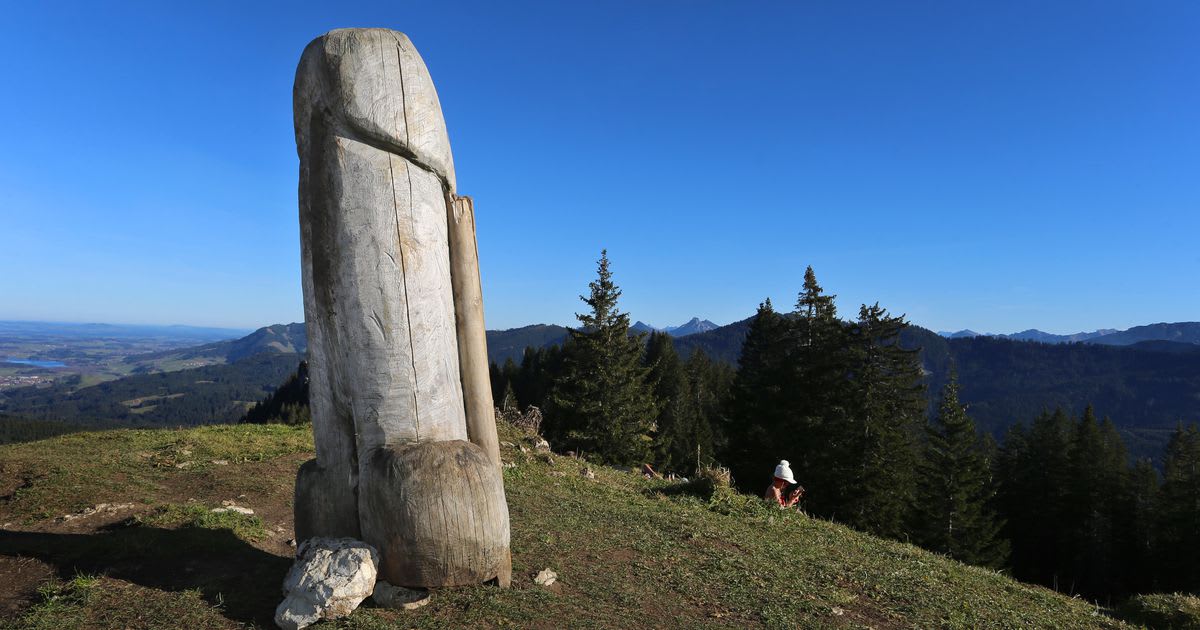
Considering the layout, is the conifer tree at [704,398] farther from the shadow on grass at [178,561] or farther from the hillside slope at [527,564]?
the shadow on grass at [178,561]

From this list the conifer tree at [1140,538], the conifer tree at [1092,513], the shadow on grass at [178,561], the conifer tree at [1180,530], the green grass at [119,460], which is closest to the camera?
the shadow on grass at [178,561]

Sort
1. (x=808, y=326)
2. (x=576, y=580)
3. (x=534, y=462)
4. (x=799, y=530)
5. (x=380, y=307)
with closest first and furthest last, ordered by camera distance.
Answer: (x=380, y=307)
(x=576, y=580)
(x=799, y=530)
(x=534, y=462)
(x=808, y=326)

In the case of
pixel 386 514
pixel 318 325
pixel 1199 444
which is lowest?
pixel 1199 444

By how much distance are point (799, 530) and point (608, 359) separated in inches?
929

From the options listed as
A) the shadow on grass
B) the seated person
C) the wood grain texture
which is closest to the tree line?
the seated person

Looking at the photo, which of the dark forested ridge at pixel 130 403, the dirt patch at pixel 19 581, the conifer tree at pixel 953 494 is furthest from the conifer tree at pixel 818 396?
the dark forested ridge at pixel 130 403

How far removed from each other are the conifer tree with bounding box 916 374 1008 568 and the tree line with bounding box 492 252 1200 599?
0.25 feet

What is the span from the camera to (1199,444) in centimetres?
4019

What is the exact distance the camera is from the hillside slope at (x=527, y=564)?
15.7 feet

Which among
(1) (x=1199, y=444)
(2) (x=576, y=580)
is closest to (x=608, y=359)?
(2) (x=576, y=580)

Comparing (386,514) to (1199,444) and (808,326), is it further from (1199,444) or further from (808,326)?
(1199,444)

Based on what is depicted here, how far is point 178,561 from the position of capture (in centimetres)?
579

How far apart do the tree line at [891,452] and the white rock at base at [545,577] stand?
18.4 metres

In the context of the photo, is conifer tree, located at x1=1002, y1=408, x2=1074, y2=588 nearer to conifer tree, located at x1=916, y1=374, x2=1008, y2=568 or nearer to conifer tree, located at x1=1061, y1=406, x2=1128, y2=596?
conifer tree, located at x1=1061, y1=406, x2=1128, y2=596
